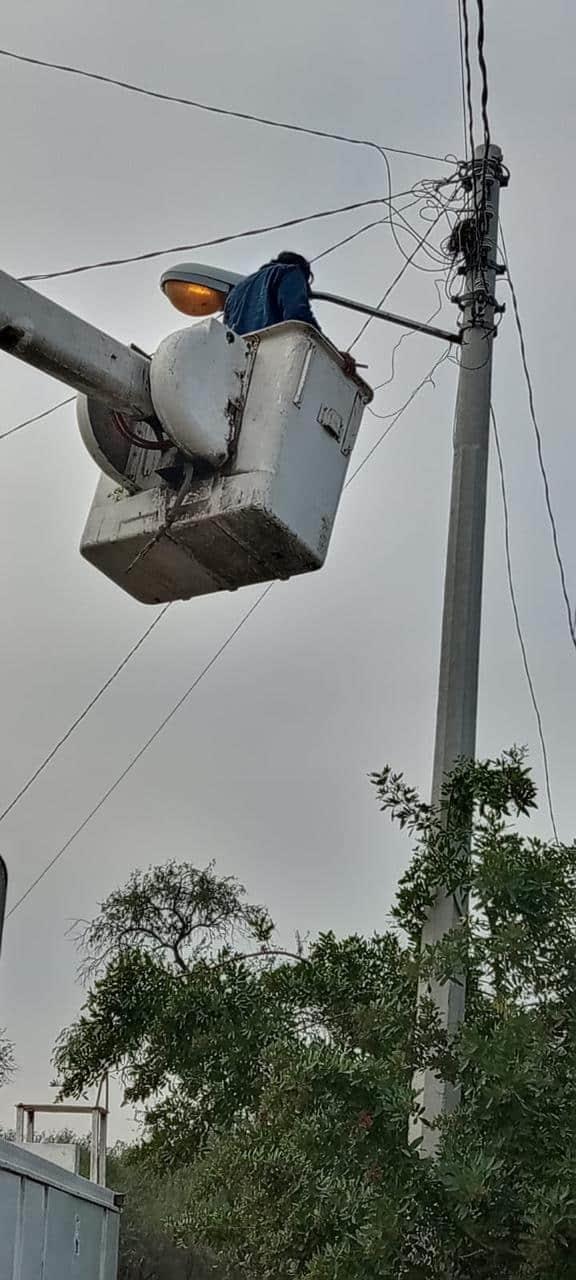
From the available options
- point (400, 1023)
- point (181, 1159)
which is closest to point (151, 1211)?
point (181, 1159)

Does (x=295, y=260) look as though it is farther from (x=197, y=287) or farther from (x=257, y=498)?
(x=257, y=498)

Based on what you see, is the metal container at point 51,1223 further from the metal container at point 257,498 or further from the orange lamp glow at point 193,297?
the orange lamp glow at point 193,297

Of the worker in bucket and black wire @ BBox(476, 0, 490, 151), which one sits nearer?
the worker in bucket

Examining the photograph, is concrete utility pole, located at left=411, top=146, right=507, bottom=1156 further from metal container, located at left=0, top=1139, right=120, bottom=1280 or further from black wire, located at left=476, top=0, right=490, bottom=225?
metal container, located at left=0, top=1139, right=120, bottom=1280

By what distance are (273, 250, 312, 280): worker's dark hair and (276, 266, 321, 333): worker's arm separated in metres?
0.13

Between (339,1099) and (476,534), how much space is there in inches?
131

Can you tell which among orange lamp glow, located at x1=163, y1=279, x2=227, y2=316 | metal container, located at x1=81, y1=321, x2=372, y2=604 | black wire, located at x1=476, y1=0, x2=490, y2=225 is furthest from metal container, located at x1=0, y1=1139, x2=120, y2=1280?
black wire, located at x1=476, y1=0, x2=490, y2=225

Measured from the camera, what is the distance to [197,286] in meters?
7.02

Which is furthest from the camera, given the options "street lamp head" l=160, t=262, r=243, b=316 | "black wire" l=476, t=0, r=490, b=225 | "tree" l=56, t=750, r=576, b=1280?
"black wire" l=476, t=0, r=490, b=225

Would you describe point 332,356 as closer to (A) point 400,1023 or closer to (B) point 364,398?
(B) point 364,398

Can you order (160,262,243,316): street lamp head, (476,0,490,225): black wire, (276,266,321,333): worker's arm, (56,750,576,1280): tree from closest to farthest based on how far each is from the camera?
1. (56,750,576,1280): tree
2. (276,266,321,333): worker's arm
3. (160,262,243,316): street lamp head
4. (476,0,490,225): black wire

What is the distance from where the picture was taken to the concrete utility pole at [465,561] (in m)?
6.48

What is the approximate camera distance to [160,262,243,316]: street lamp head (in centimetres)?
700

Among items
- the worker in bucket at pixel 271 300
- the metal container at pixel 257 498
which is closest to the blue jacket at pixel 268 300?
the worker in bucket at pixel 271 300
